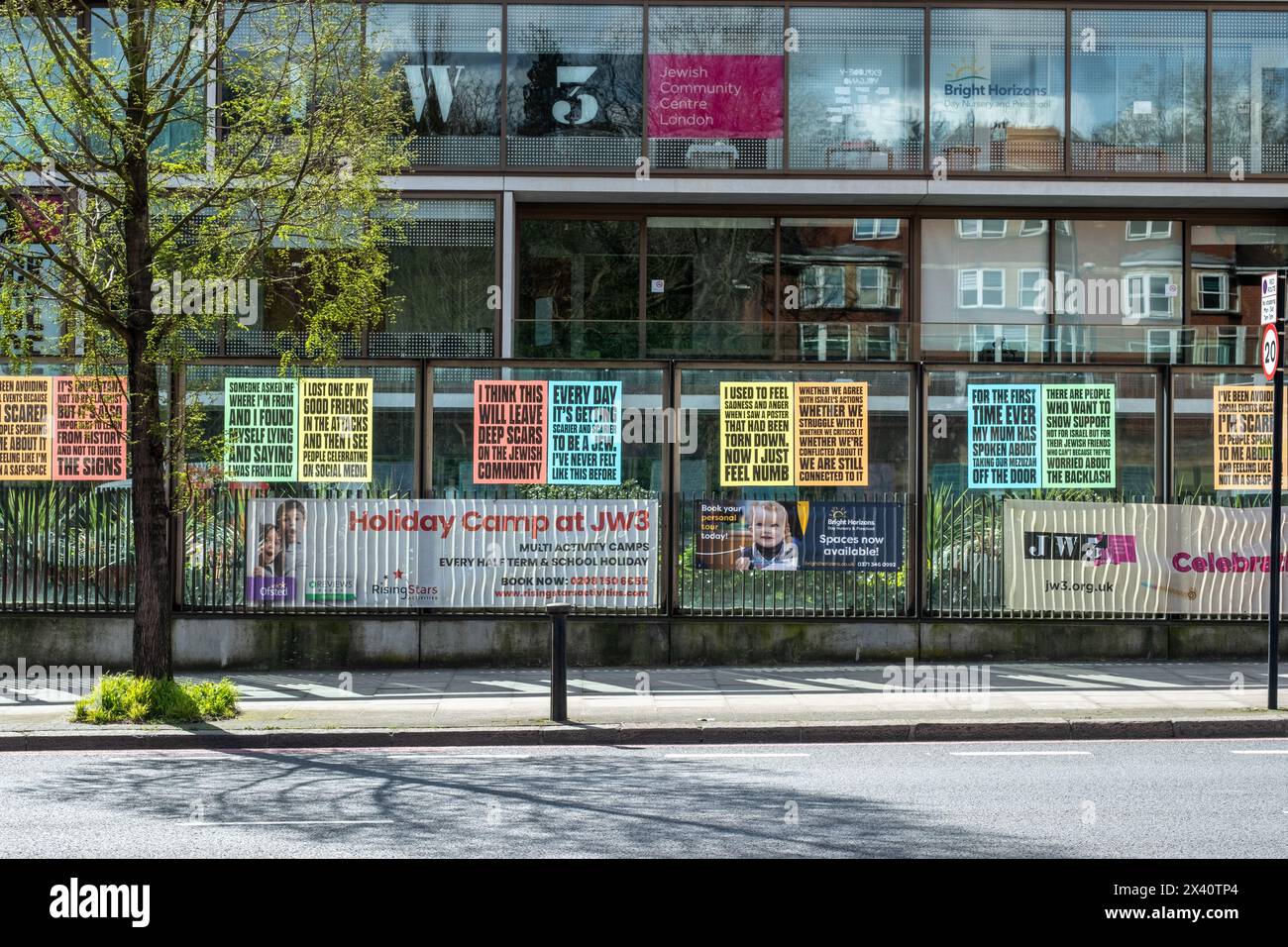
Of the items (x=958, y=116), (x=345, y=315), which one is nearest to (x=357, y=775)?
(x=345, y=315)

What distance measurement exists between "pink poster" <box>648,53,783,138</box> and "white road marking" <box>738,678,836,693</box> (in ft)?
24.9

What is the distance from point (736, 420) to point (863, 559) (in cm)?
203

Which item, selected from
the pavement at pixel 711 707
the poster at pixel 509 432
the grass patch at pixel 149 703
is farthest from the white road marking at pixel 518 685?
the grass patch at pixel 149 703

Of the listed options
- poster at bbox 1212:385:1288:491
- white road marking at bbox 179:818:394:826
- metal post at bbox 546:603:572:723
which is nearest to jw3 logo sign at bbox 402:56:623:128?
poster at bbox 1212:385:1288:491

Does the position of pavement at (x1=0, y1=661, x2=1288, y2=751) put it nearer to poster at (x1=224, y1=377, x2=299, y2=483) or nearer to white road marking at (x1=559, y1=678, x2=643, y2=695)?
white road marking at (x1=559, y1=678, x2=643, y2=695)

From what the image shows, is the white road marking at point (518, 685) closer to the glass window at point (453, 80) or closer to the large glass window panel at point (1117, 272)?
the glass window at point (453, 80)

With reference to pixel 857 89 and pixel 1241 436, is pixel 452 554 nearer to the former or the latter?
pixel 857 89

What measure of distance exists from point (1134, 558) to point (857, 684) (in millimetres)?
3697

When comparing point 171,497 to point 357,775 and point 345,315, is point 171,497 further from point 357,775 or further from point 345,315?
point 357,775

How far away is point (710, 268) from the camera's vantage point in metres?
19.2

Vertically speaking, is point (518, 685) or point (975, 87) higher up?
point (975, 87)

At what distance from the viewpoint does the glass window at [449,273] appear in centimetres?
1775

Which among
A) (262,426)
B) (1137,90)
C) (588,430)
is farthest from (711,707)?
(1137,90)

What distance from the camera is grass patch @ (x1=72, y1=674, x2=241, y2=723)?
11477 millimetres
